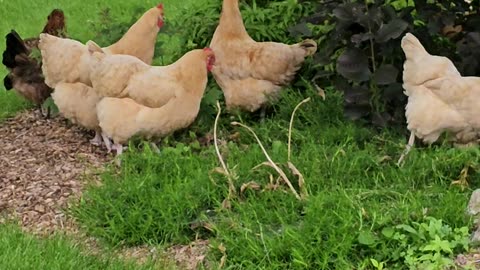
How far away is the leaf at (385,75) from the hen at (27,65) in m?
2.77

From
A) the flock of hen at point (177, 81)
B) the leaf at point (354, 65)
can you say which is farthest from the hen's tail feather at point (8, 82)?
the leaf at point (354, 65)

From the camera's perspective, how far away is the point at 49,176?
17.0ft

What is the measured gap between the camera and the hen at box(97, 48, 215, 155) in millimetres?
5145

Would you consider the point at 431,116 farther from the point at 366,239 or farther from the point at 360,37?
the point at 366,239

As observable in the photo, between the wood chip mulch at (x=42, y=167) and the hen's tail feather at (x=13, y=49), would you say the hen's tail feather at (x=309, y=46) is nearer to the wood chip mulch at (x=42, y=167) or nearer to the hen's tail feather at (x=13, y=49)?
the wood chip mulch at (x=42, y=167)

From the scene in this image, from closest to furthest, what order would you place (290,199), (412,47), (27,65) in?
1. (290,199)
2. (412,47)
3. (27,65)

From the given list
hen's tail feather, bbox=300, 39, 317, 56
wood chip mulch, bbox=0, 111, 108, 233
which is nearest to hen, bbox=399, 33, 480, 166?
hen's tail feather, bbox=300, 39, 317, 56

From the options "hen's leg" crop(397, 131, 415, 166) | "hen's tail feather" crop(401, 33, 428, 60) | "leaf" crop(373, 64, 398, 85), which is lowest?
"hen's leg" crop(397, 131, 415, 166)

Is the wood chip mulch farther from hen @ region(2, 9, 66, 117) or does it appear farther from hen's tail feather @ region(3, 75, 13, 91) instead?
hen's tail feather @ region(3, 75, 13, 91)

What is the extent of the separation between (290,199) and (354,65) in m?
1.19

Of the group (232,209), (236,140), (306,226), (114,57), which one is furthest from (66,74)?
(306,226)

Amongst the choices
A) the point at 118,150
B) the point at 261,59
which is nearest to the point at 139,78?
the point at 118,150

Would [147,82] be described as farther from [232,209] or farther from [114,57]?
[232,209]

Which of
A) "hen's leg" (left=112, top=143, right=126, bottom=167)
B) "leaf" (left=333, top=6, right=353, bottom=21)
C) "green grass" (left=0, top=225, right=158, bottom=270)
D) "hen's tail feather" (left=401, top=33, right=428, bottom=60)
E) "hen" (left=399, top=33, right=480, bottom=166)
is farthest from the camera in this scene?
"hen's leg" (left=112, top=143, right=126, bottom=167)
